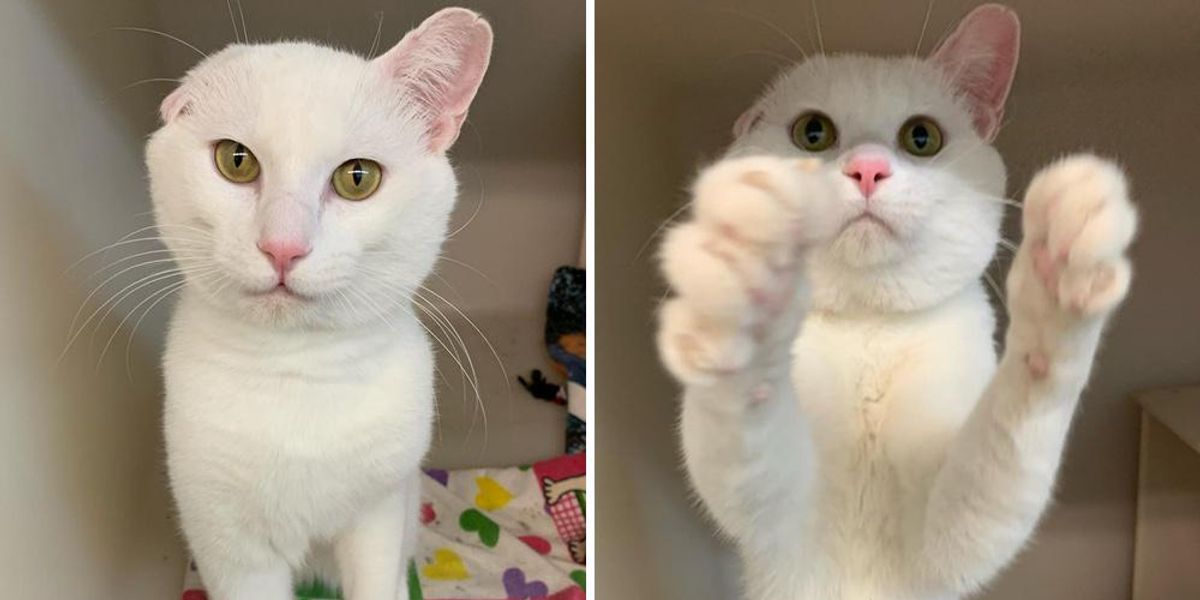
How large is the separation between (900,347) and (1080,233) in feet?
1.36

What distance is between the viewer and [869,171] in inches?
37.8

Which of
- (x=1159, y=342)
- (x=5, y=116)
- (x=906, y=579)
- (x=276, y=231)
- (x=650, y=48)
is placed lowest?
(x=906, y=579)

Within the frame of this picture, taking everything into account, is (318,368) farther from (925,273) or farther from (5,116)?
(925,273)

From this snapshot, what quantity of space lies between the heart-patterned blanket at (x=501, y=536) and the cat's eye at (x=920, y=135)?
2.05 ft

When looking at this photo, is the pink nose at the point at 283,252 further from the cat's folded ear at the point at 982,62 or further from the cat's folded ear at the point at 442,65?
the cat's folded ear at the point at 982,62

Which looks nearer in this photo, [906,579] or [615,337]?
[906,579]

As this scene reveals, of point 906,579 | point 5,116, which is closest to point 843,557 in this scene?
point 906,579

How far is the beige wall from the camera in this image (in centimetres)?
117

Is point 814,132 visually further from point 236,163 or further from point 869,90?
point 236,163

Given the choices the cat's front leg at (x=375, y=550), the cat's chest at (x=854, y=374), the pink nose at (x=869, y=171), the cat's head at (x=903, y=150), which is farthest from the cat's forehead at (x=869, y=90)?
the cat's front leg at (x=375, y=550)

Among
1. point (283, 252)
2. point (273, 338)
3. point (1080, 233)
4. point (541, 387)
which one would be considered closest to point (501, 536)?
point (541, 387)

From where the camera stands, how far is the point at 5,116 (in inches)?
39.6

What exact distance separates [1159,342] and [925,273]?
644 mm

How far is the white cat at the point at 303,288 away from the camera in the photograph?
2.94 feet
